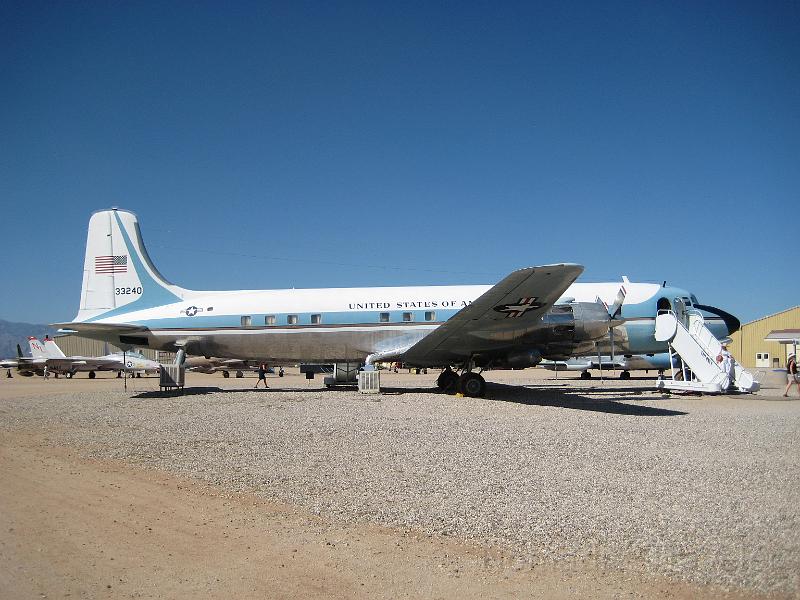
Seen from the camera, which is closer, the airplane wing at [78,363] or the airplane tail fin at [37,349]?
the airplane wing at [78,363]

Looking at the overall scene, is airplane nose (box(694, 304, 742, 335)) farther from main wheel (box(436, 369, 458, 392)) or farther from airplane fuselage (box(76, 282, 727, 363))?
main wheel (box(436, 369, 458, 392))

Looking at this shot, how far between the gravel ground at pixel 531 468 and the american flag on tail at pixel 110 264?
6.95 metres

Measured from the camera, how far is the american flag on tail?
20853mm

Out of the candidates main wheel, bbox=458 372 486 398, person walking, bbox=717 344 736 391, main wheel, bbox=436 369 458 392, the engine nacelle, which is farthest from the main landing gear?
person walking, bbox=717 344 736 391

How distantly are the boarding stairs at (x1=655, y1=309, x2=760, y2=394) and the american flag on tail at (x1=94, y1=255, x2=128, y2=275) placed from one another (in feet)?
62.3

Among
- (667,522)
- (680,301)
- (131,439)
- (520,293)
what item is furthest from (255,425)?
(680,301)

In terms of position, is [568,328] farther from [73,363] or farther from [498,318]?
[73,363]

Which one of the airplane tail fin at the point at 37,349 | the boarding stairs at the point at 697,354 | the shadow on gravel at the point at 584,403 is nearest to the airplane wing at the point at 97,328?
the shadow on gravel at the point at 584,403

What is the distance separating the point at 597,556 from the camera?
463 cm

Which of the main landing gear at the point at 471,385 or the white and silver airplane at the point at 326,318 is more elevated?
the white and silver airplane at the point at 326,318

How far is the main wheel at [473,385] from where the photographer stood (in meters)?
17.6

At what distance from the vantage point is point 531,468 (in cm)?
760

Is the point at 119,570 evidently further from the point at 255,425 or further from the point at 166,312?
the point at 166,312

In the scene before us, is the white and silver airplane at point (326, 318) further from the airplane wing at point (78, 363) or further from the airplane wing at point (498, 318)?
the airplane wing at point (78, 363)
